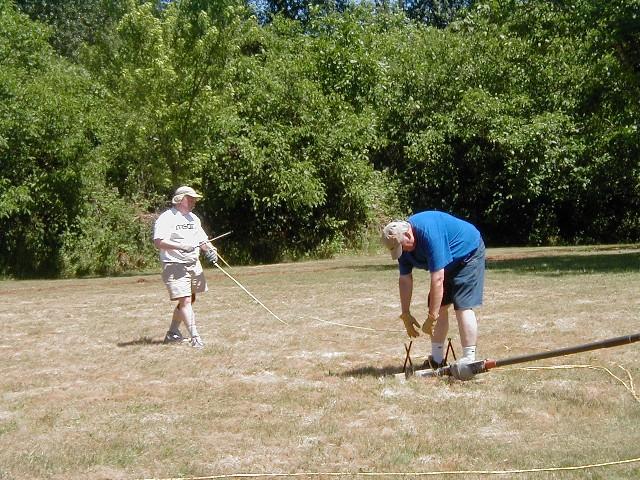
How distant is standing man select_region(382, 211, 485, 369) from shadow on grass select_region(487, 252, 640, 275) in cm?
1009

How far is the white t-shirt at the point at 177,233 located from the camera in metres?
11.2

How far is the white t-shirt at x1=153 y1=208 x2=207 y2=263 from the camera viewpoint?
1117 centimetres

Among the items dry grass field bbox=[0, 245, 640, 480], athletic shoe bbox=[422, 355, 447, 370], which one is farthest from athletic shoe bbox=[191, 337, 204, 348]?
athletic shoe bbox=[422, 355, 447, 370]

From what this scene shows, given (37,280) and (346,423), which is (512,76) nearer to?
(37,280)

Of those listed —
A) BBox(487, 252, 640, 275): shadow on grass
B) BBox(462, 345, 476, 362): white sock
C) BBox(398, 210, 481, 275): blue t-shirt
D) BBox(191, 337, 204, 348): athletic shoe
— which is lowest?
BBox(191, 337, 204, 348): athletic shoe

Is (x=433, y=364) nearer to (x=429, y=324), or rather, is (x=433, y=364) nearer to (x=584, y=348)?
(x=429, y=324)

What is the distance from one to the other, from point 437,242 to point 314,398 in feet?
5.69

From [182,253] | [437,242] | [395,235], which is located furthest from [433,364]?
[182,253]

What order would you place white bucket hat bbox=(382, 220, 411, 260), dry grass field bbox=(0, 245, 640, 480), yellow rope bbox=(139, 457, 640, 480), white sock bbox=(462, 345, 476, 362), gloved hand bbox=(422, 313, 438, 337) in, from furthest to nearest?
white sock bbox=(462, 345, 476, 362)
gloved hand bbox=(422, 313, 438, 337)
white bucket hat bbox=(382, 220, 411, 260)
dry grass field bbox=(0, 245, 640, 480)
yellow rope bbox=(139, 457, 640, 480)

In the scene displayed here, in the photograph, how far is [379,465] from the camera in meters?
6.39

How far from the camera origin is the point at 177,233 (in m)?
11.2

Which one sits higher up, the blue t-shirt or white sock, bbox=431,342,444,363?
the blue t-shirt

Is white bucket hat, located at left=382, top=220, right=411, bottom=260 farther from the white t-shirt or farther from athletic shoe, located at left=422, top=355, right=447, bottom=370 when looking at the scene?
the white t-shirt

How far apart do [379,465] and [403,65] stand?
28975 millimetres
